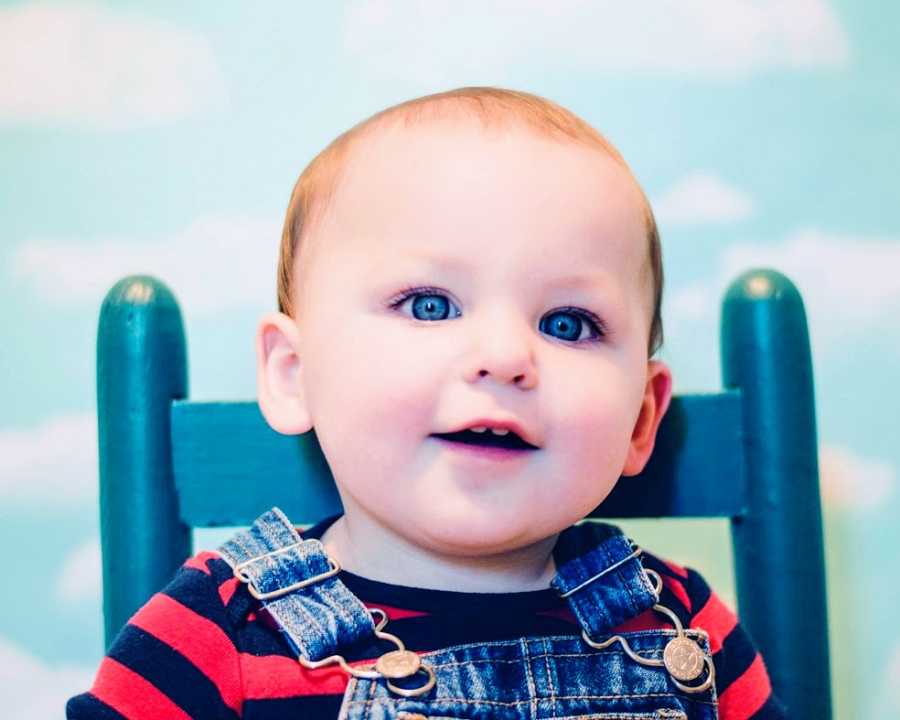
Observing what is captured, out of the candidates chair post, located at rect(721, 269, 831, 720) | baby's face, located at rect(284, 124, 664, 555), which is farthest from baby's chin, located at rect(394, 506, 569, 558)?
chair post, located at rect(721, 269, 831, 720)

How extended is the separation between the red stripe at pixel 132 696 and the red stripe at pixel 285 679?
41mm

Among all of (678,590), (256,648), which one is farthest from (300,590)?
(678,590)

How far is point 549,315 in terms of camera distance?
2.00 ft

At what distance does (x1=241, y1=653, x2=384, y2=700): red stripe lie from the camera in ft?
1.90

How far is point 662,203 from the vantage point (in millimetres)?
943

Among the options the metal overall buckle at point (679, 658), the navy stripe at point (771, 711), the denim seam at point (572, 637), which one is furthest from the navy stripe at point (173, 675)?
the navy stripe at point (771, 711)

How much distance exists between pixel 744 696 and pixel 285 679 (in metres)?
0.30

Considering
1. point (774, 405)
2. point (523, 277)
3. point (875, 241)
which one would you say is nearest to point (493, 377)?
point (523, 277)

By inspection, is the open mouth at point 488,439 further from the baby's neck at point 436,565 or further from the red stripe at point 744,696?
the red stripe at point 744,696

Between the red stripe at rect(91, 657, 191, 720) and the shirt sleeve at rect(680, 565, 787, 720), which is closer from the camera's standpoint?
the red stripe at rect(91, 657, 191, 720)

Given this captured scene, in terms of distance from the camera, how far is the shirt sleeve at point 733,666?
660 mm

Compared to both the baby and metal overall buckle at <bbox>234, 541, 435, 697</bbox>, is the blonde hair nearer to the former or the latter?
the baby

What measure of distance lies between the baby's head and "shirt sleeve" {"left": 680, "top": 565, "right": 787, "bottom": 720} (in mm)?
144

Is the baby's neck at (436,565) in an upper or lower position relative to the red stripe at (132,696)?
upper
